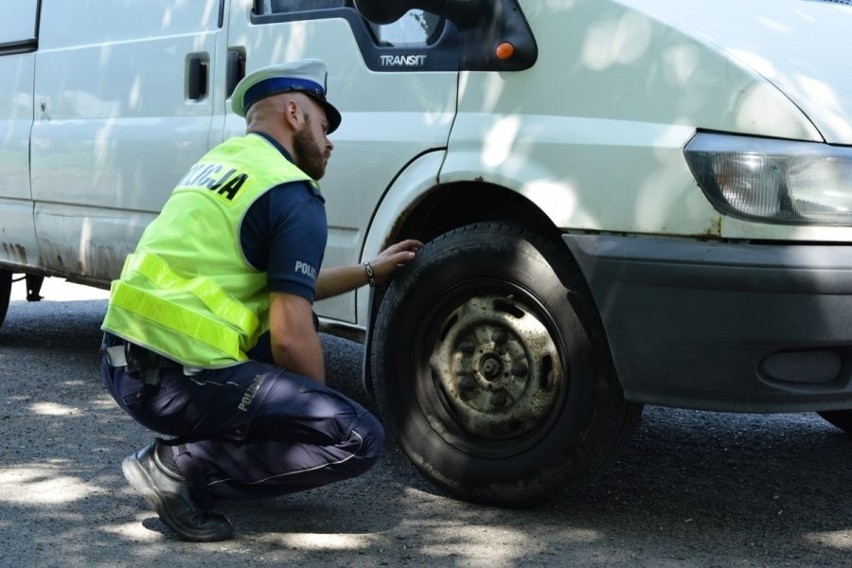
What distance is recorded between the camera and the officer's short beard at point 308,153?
13.6 feet

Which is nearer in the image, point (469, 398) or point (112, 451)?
point (469, 398)

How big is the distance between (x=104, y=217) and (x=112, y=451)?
1.20m

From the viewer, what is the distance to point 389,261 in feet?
14.2

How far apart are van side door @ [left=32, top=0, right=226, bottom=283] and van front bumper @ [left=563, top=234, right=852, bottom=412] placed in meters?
2.08

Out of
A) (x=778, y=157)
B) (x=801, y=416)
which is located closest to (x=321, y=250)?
(x=778, y=157)

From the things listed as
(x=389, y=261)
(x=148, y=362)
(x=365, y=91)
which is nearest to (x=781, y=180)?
(x=389, y=261)

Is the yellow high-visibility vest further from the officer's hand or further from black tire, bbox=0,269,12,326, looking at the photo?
black tire, bbox=0,269,12,326

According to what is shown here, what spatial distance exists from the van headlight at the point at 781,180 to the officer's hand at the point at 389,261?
1050mm

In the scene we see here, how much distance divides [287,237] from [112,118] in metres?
2.22

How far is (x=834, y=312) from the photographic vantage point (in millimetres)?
3639

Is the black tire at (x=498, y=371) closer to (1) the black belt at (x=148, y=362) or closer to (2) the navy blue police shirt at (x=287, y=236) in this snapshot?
(2) the navy blue police shirt at (x=287, y=236)

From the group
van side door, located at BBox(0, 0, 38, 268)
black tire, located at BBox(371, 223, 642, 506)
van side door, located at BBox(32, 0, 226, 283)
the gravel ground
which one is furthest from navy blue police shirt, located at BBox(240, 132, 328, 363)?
van side door, located at BBox(0, 0, 38, 268)

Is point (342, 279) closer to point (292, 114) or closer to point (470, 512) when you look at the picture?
point (292, 114)

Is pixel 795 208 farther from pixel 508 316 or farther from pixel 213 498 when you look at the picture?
pixel 213 498
